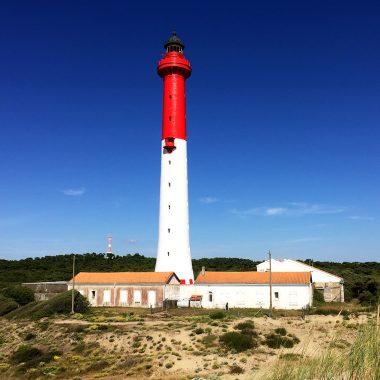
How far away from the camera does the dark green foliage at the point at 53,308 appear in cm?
4031

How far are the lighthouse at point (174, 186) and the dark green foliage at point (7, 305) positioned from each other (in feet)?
51.5

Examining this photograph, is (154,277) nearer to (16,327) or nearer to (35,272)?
(16,327)

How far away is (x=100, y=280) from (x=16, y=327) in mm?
12755

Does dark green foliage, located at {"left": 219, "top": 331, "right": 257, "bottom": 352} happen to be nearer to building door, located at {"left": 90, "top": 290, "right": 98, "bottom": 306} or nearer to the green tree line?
building door, located at {"left": 90, "top": 290, "right": 98, "bottom": 306}

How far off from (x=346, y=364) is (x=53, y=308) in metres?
38.8

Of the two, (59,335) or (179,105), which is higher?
(179,105)

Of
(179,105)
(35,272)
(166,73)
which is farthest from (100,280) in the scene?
(35,272)

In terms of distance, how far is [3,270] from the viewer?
80.0 metres

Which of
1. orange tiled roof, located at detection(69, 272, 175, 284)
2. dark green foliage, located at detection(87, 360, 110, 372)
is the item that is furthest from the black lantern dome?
Result: dark green foliage, located at detection(87, 360, 110, 372)

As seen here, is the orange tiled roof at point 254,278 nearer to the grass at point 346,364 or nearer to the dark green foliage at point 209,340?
the dark green foliage at point 209,340

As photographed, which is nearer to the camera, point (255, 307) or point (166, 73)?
point (255, 307)

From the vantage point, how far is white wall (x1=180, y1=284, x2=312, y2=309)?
4191 centimetres

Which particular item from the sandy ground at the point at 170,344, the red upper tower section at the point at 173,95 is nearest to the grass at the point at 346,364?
the sandy ground at the point at 170,344

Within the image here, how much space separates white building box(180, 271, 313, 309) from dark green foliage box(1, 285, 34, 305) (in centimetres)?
1756
